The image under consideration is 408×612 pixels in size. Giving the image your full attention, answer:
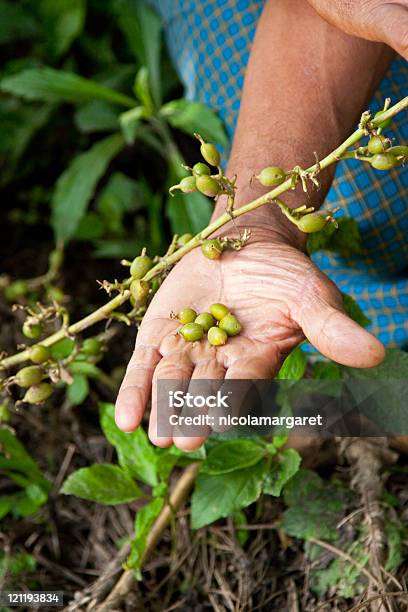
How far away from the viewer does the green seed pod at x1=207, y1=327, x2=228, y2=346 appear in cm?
162

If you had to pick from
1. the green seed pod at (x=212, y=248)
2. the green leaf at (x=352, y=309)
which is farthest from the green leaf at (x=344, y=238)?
the green seed pod at (x=212, y=248)

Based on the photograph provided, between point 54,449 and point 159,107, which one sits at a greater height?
point 159,107

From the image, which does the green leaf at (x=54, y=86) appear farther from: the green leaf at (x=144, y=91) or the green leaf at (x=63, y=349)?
the green leaf at (x=63, y=349)

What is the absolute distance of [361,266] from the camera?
260 centimetres

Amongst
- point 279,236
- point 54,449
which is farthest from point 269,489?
point 54,449

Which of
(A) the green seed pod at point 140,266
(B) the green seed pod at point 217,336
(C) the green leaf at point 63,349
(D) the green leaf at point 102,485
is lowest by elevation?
(D) the green leaf at point 102,485

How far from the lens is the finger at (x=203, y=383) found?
1.51 metres

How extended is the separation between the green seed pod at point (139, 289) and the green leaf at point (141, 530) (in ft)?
2.13

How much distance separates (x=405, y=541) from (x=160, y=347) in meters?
0.95

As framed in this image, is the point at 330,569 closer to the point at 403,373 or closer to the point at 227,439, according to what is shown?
the point at 227,439

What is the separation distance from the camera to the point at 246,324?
1.70m

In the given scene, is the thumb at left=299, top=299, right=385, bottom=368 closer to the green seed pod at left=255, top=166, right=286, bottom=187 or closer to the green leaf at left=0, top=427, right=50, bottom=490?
the green seed pod at left=255, top=166, right=286, bottom=187

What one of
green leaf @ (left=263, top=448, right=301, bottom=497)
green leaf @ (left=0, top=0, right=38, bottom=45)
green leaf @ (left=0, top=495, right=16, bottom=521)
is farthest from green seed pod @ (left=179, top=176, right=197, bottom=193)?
green leaf @ (left=0, top=0, right=38, bottom=45)

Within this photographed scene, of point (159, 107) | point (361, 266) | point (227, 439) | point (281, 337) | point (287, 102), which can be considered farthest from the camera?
point (159, 107)
